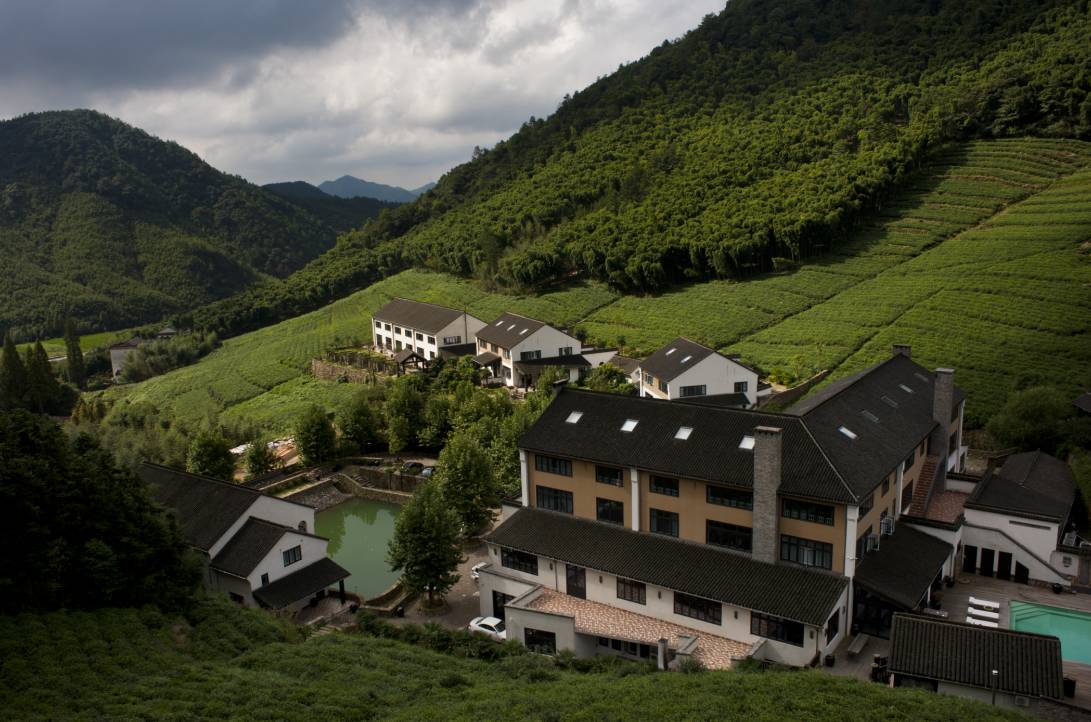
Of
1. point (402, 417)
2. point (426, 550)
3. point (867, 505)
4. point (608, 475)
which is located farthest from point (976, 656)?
point (402, 417)

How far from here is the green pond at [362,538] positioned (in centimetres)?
2941

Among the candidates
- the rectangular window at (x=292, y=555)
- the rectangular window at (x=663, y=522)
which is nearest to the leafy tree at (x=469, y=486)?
the rectangular window at (x=292, y=555)

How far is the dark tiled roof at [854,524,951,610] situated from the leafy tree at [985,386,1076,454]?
43.5ft

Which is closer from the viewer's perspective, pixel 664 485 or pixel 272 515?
pixel 664 485

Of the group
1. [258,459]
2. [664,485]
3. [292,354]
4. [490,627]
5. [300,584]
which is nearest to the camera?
[664,485]

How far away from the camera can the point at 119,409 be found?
5678 centimetres

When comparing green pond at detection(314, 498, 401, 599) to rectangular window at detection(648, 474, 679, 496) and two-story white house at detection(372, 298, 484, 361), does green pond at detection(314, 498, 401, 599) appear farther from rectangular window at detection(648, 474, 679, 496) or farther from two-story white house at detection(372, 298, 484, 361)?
two-story white house at detection(372, 298, 484, 361)

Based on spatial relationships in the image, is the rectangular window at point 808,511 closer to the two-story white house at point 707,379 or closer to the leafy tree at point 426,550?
the leafy tree at point 426,550

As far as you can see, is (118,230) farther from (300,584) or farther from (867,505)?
(867,505)

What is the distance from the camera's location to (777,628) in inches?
756

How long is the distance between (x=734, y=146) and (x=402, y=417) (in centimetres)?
6582

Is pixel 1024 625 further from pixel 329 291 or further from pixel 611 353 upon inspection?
pixel 329 291

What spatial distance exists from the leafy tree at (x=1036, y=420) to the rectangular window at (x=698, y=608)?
21291 mm

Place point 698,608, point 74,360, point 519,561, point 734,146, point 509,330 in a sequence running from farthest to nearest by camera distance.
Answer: point 734,146 < point 74,360 < point 509,330 < point 519,561 < point 698,608
